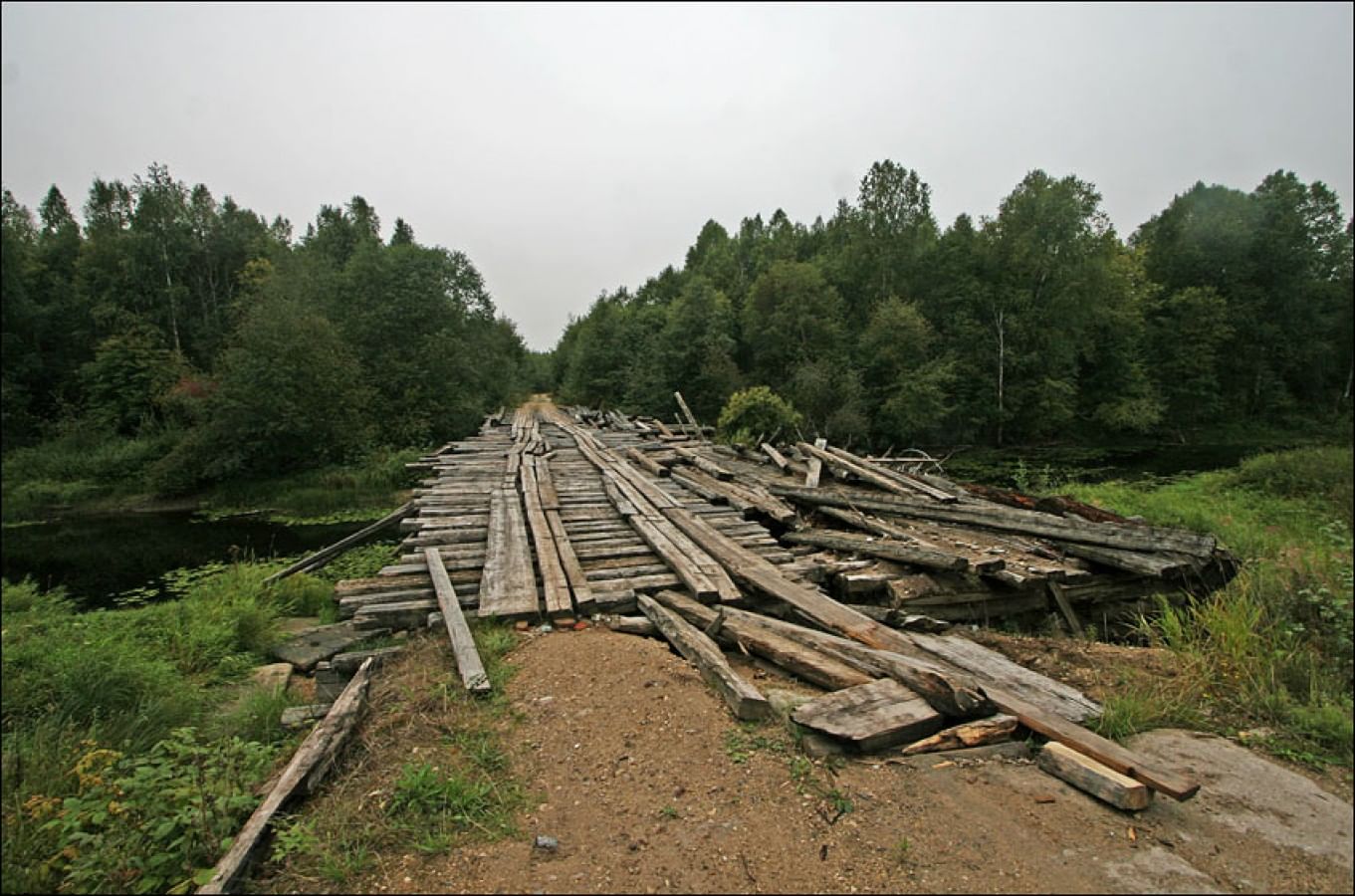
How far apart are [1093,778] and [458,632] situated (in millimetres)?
3750

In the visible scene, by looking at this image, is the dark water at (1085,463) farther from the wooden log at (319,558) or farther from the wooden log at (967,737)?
the wooden log at (319,558)

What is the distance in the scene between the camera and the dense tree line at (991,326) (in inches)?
993

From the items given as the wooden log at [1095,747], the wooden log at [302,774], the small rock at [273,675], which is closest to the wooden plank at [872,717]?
the wooden log at [1095,747]

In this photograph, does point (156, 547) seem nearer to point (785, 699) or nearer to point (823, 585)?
point (823, 585)

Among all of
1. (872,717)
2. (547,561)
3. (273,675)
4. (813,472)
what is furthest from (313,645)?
(813,472)

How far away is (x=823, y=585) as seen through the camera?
18.4ft

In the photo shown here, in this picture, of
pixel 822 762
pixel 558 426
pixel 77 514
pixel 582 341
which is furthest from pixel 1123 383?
pixel 77 514

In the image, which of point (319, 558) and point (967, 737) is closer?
point (967, 737)

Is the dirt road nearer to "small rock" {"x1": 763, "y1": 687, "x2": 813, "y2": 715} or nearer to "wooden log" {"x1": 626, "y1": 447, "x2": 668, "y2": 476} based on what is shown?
"small rock" {"x1": 763, "y1": 687, "x2": 813, "y2": 715}

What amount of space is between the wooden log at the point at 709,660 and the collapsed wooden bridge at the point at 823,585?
0.06 feet

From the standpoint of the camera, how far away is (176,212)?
2581cm

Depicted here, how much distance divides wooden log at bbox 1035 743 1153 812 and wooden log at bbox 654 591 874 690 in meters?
0.95

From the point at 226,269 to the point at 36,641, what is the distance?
32910mm

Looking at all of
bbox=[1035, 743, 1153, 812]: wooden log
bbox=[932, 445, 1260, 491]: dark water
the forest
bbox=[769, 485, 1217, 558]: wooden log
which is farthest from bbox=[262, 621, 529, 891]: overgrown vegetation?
bbox=[932, 445, 1260, 491]: dark water
